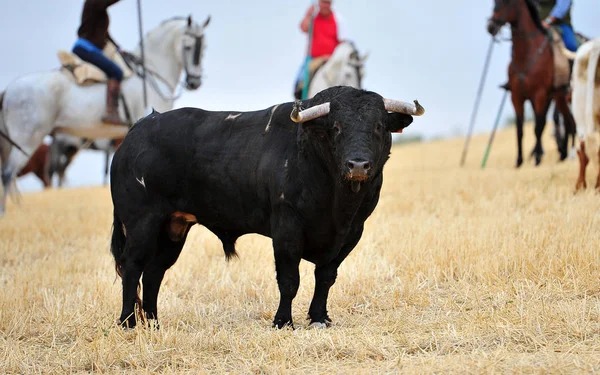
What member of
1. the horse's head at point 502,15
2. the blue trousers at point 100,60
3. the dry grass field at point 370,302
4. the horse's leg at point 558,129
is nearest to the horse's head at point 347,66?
the horse's head at point 502,15

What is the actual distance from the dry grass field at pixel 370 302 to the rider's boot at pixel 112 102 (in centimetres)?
339

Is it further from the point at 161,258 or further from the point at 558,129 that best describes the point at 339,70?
the point at 161,258

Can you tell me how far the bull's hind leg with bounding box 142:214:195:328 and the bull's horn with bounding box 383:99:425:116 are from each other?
1892 millimetres

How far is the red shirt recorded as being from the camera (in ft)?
63.9

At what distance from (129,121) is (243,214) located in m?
9.23

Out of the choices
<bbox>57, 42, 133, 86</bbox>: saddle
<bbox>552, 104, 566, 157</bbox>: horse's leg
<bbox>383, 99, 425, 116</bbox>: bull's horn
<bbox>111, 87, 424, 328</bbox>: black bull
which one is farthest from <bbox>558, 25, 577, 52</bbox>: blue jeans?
<bbox>383, 99, 425, 116</bbox>: bull's horn

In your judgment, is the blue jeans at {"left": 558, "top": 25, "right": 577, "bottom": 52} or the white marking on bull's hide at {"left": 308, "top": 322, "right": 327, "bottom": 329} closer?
the white marking on bull's hide at {"left": 308, "top": 322, "right": 327, "bottom": 329}

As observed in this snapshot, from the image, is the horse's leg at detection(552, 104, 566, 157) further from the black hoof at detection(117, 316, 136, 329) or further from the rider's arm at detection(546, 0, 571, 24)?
the black hoof at detection(117, 316, 136, 329)

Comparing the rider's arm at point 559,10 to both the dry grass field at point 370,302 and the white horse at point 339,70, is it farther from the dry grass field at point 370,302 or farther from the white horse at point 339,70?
the dry grass field at point 370,302

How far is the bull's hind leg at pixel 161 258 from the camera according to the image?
6.75 meters

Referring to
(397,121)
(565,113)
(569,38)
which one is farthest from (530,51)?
(397,121)

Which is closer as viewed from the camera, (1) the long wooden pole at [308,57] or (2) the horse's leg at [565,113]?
(2) the horse's leg at [565,113]

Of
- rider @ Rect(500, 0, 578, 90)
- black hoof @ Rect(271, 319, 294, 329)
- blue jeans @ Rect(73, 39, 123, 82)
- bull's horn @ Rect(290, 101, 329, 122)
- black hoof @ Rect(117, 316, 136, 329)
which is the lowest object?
black hoof @ Rect(117, 316, 136, 329)

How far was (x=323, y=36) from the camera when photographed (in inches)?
769
